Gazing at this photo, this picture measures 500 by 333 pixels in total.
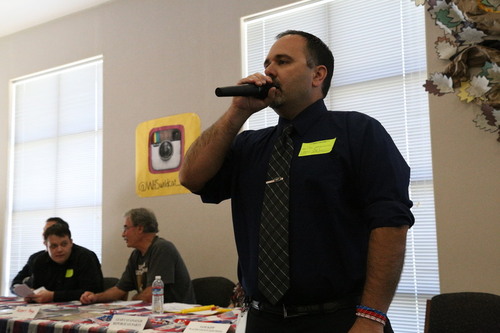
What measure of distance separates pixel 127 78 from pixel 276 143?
3617mm

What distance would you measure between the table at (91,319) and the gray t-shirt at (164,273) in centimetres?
38

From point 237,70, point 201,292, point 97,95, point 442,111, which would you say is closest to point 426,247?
point 442,111

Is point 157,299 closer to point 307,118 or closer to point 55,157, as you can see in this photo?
point 307,118

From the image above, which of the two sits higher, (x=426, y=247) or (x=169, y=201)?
(x=169, y=201)

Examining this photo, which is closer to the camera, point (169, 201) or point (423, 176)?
point (423, 176)

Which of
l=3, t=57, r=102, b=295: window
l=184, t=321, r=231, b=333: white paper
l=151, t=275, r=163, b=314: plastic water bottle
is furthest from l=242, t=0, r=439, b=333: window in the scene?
l=3, t=57, r=102, b=295: window

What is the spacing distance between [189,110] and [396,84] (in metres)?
1.68

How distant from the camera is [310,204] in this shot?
4.25 ft

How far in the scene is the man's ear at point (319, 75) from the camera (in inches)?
58.8

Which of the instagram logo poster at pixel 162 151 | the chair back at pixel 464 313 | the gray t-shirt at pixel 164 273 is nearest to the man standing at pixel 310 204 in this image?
the chair back at pixel 464 313

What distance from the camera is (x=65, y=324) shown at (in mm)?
2342

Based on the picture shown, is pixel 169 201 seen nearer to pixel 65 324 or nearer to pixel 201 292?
pixel 201 292

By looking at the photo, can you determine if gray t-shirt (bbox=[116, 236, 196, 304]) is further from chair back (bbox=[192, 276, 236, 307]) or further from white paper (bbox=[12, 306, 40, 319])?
white paper (bbox=[12, 306, 40, 319])

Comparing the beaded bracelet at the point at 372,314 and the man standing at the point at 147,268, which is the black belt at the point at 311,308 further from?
the man standing at the point at 147,268
